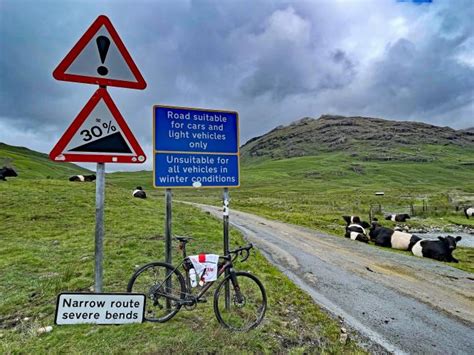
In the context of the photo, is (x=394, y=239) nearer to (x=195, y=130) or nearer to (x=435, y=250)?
(x=435, y=250)

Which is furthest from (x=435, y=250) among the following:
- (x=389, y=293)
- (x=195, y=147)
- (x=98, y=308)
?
(x=98, y=308)

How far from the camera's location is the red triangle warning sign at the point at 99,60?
3.30m

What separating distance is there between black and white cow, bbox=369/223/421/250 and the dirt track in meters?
3.60

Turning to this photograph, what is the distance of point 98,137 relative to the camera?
332cm

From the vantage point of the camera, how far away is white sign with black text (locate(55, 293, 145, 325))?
315 cm

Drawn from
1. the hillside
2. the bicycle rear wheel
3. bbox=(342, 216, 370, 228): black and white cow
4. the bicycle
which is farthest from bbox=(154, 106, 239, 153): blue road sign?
the hillside

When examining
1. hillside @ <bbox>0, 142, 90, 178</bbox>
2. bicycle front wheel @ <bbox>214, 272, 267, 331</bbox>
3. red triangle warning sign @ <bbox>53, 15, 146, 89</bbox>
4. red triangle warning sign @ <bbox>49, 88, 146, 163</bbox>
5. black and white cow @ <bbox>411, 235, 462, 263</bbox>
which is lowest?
black and white cow @ <bbox>411, 235, 462, 263</bbox>

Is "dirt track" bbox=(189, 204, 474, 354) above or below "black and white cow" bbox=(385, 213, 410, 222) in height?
below

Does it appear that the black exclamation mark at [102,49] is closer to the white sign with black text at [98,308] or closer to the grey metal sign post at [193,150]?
the grey metal sign post at [193,150]

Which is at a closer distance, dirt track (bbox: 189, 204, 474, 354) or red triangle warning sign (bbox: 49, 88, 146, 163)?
red triangle warning sign (bbox: 49, 88, 146, 163)

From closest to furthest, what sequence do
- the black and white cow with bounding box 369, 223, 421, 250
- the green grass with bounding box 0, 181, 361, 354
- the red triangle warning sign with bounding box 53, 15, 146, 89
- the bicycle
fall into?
the red triangle warning sign with bounding box 53, 15, 146, 89 < the green grass with bounding box 0, 181, 361, 354 < the bicycle < the black and white cow with bounding box 369, 223, 421, 250

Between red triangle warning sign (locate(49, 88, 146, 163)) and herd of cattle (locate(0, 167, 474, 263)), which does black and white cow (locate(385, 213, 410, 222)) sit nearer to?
herd of cattle (locate(0, 167, 474, 263))

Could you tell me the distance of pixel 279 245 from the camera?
1424 cm

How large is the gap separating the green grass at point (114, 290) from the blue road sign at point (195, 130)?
2853 millimetres
